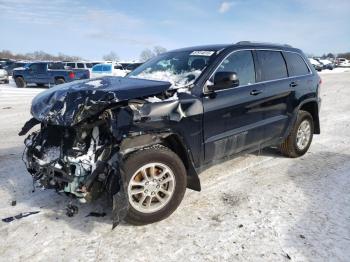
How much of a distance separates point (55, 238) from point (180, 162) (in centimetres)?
145

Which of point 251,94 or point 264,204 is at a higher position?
point 251,94

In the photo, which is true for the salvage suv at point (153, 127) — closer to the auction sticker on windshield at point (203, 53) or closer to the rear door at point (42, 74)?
the auction sticker on windshield at point (203, 53)

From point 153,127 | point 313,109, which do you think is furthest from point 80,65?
point 153,127

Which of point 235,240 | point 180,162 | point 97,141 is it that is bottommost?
point 235,240

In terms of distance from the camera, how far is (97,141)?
11.4 ft

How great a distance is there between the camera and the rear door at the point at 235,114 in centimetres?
401

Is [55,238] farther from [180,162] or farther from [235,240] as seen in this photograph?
[235,240]

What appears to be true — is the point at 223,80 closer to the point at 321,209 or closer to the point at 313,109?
the point at 321,209

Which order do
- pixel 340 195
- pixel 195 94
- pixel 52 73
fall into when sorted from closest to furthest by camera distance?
pixel 195 94 → pixel 340 195 → pixel 52 73

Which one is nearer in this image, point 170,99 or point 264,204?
point 170,99

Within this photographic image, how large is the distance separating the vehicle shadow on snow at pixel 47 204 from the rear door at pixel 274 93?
2.52 m

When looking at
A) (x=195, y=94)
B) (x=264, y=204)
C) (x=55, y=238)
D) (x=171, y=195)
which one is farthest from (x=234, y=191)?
(x=55, y=238)

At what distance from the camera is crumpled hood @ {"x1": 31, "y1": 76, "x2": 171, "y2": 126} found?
335 centimetres

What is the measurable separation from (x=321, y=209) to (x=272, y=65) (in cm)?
221
